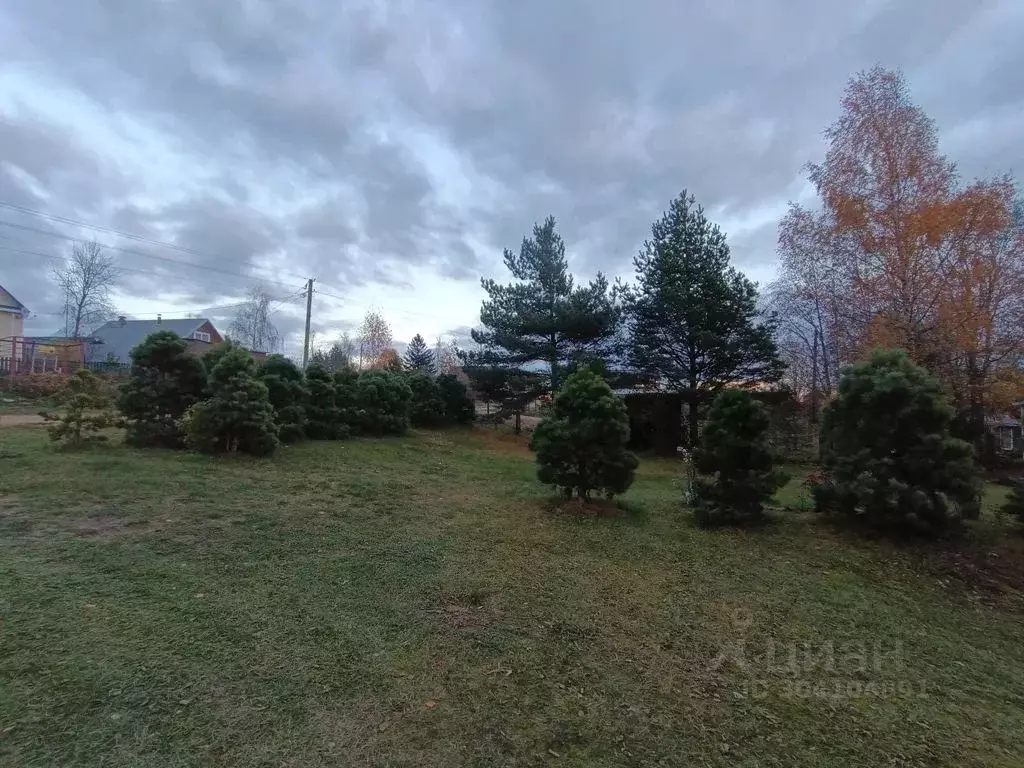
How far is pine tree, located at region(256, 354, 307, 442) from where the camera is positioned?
9.52 metres

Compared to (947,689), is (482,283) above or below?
above

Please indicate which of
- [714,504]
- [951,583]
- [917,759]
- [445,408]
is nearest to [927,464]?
[951,583]

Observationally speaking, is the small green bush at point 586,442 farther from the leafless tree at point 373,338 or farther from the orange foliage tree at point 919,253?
the leafless tree at point 373,338

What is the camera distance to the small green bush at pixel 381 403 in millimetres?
12469

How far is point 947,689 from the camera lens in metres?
2.37

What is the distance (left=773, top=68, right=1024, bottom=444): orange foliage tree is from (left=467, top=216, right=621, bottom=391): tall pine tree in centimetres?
634

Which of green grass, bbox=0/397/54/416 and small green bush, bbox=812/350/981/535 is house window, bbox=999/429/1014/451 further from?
green grass, bbox=0/397/54/416

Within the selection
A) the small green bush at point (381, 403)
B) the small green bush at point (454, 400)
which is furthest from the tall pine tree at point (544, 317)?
the small green bush at point (381, 403)

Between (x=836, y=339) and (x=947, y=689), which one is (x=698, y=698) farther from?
(x=836, y=339)

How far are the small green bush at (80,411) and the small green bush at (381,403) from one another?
5.40 meters

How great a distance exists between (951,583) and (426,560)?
3.75 meters

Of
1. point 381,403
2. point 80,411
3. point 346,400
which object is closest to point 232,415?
point 80,411

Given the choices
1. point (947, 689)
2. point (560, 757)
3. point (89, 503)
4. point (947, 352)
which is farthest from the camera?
point (947, 352)

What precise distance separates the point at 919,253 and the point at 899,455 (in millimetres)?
8789
